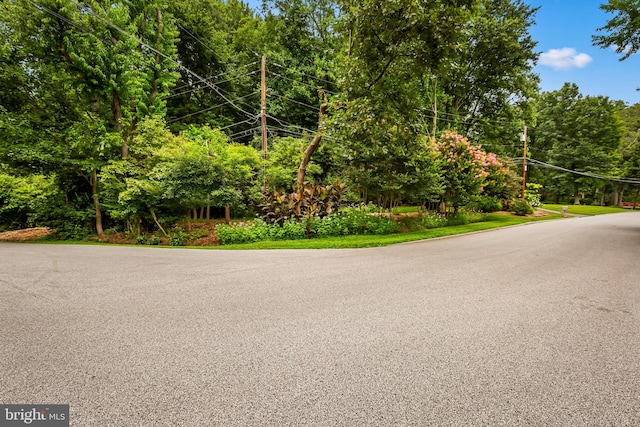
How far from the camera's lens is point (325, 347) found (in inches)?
92.2

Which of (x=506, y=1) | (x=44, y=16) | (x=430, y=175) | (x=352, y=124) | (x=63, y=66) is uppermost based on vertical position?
(x=506, y=1)

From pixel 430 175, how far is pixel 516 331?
7999 mm

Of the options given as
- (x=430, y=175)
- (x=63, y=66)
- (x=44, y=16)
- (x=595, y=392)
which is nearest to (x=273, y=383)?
(x=595, y=392)

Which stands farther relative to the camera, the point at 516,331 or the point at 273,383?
the point at 516,331

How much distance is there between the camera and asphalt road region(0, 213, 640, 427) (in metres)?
1.67

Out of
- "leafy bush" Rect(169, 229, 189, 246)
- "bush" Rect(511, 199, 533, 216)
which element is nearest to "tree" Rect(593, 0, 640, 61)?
"bush" Rect(511, 199, 533, 216)

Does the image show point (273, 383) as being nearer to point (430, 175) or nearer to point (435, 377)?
point (435, 377)

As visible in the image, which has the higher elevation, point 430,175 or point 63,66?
point 63,66

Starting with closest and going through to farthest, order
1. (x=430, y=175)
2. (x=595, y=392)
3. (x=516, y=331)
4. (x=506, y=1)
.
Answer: (x=595, y=392), (x=516, y=331), (x=430, y=175), (x=506, y=1)

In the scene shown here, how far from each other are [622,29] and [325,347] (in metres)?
13.1

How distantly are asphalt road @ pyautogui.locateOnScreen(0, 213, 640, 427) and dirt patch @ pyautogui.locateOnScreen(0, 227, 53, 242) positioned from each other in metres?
9.41

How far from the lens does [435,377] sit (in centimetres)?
195

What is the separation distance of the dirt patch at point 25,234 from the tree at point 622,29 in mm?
21576

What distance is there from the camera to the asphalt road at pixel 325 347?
5.47 ft
